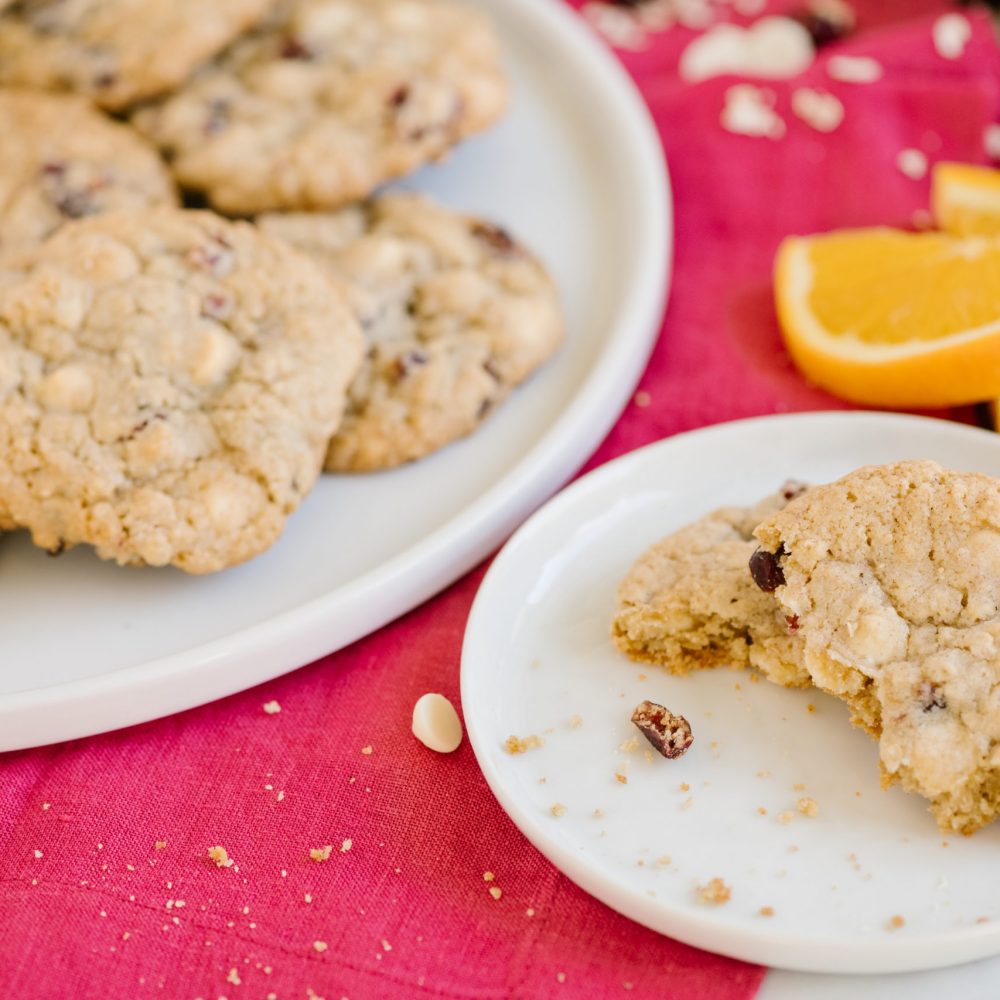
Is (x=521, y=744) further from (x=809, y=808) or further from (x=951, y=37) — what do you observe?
(x=951, y=37)

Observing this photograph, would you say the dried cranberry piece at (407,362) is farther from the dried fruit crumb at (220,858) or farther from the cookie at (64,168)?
the dried fruit crumb at (220,858)

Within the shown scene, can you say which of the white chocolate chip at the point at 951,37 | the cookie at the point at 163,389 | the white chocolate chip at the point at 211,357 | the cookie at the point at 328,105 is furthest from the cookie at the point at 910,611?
the white chocolate chip at the point at 951,37

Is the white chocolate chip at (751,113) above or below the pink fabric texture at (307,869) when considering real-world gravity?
above

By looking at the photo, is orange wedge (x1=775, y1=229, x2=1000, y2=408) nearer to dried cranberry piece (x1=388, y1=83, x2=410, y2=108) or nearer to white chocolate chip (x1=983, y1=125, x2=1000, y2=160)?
white chocolate chip (x1=983, y1=125, x2=1000, y2=160)

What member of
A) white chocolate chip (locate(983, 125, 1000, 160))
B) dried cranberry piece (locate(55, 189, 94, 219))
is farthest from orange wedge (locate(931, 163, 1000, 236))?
dried cranberry piece (locate(55, 189, 94, 219))

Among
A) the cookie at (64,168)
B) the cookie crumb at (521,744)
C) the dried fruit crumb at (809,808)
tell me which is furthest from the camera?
the cookie at (64,168)

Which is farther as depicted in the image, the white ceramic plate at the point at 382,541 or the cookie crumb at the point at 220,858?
the white ceramic plate at the point at 382,541

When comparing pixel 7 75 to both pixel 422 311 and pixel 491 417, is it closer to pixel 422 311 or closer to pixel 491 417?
pixel 422 311

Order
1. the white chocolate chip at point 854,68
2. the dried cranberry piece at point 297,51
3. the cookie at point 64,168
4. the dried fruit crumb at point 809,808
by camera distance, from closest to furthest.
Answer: the dried fruit crumb at point 809,808 → the cookie at point 64,168 → the dried cranberry piece at point 297,51 → the white chocolate chip at point 854,68
